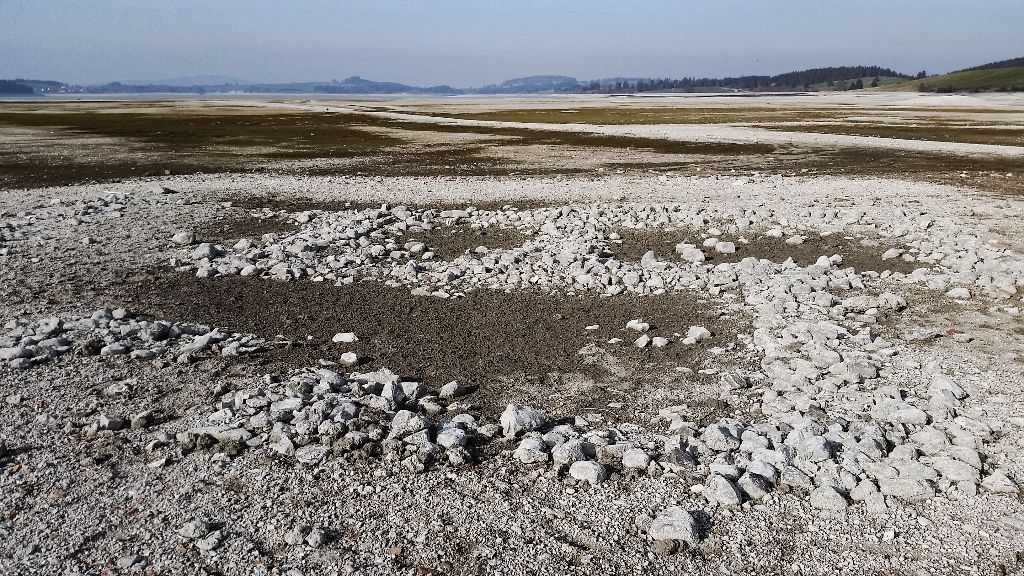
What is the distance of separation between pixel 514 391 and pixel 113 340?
5.02 metres

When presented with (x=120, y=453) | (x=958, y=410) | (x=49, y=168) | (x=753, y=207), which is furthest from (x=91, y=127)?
(x=958, y=410)

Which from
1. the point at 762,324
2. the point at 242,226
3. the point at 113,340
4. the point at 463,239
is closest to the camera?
the point at 113,340

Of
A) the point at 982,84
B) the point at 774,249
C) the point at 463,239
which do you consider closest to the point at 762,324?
the point at 774,249

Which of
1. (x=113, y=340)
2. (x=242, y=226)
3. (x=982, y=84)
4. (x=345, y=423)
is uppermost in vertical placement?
(x=982, y=84)

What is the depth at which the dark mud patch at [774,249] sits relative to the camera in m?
12.6

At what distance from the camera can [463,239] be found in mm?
14844

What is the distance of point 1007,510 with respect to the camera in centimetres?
513

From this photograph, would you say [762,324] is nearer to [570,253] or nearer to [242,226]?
[570,253]

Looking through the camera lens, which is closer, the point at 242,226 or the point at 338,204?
the point at 242,226

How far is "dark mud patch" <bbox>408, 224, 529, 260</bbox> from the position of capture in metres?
13.9

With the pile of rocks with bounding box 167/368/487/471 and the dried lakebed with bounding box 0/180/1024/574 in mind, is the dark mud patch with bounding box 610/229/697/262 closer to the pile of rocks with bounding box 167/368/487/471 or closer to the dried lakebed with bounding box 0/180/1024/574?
the dried lakebed with bounding box 0/180/1024/574

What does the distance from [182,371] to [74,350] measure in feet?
5.12

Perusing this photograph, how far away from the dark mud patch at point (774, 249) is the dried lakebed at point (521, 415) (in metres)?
0.29

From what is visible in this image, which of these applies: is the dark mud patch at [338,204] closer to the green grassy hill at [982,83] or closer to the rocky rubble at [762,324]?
the rocky rubble at [762,324]
